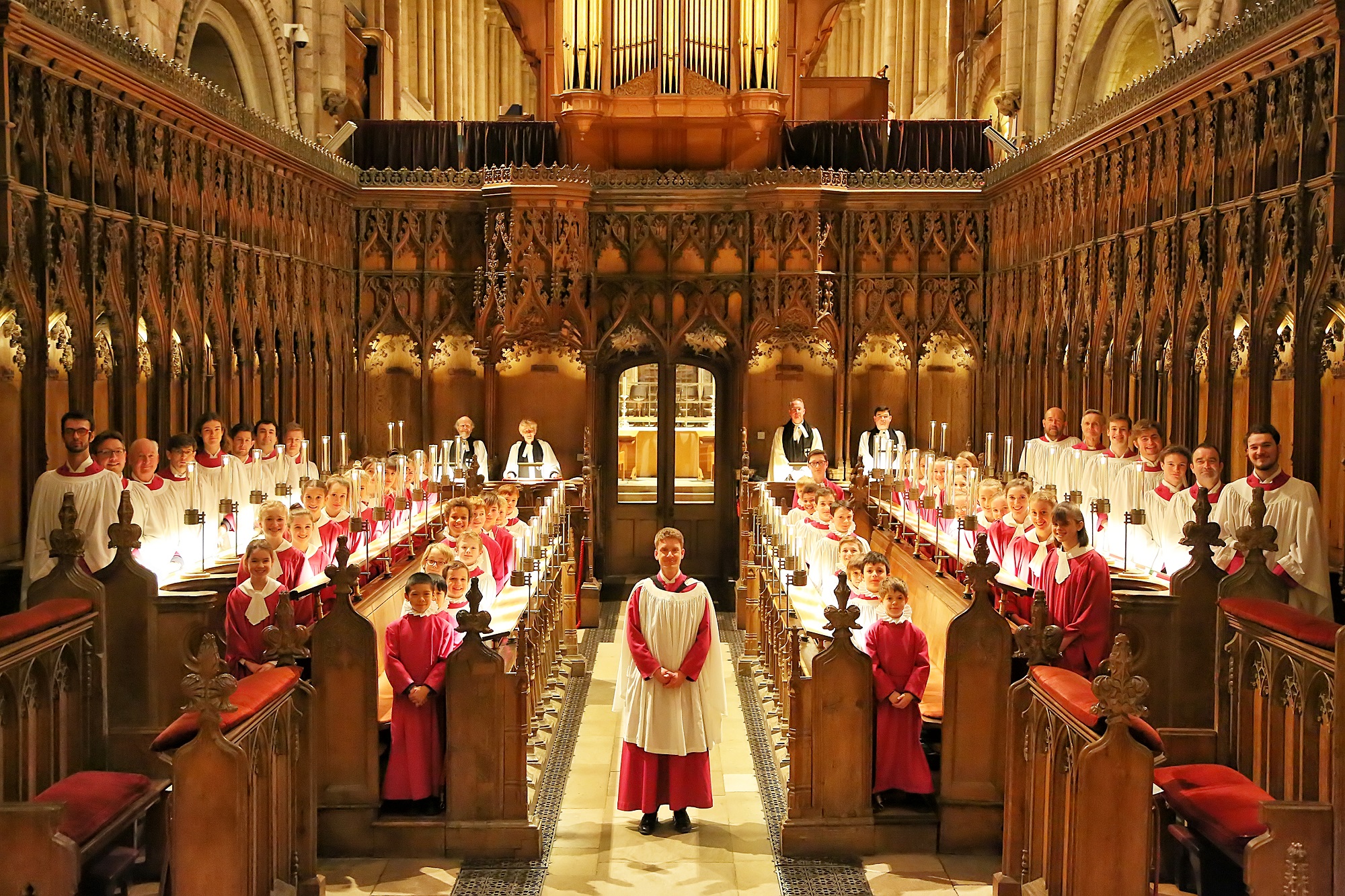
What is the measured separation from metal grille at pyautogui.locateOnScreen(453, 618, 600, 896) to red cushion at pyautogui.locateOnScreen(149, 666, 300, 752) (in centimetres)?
153

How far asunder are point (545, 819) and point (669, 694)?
3.82ft

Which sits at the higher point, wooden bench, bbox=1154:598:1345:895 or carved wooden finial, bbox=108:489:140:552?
carved wooden finial, bbox=108:489:140:552

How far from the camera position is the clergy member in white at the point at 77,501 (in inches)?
313

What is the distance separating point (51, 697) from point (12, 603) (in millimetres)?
3240

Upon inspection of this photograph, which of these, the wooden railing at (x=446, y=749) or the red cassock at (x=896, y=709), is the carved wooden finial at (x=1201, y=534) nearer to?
the red cassock at (x=896, y=709)

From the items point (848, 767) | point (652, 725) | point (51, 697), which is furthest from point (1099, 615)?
point (51, 697)

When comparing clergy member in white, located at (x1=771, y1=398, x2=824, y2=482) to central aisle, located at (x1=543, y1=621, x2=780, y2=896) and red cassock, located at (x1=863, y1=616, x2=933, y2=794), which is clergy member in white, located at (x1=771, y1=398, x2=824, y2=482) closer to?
central aisle, located at (x1=543, y1=621, x2=780, y2=896)

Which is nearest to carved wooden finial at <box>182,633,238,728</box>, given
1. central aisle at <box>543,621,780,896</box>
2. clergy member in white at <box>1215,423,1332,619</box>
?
central aisle at <box>543,621,780,896</box>

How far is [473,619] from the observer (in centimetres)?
658

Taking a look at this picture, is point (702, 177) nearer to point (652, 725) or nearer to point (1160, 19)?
point (1160, 19)

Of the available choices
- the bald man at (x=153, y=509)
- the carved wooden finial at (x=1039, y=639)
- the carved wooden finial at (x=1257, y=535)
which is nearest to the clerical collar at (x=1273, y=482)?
the carved wooden finial at (x=1257, y=535)

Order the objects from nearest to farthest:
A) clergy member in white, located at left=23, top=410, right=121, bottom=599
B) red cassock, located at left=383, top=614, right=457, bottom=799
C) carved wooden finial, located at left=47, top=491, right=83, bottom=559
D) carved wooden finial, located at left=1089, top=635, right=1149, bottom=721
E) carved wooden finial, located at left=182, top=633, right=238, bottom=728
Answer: carved wooden finial, located at left=1089, top=635, right=1149, bottom=721 < carved wooden finial, located at left=182, top=633, right=238, bottom=728 < carved wooden finial, located at left=47, top=491, right=83, bottom=559 < red cassock, located at left=383, top=614, right=457, bottom=799 < clergy member in white, located at left=23, top=410, right=121, bottom=599

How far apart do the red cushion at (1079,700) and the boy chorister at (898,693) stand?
5.07ft

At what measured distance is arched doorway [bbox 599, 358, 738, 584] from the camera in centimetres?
1600
